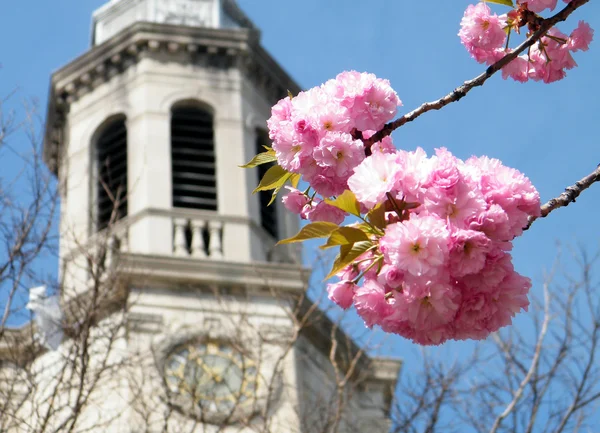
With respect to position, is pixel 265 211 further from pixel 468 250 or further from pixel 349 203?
pixel 468 250

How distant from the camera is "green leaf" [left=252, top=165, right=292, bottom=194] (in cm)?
579

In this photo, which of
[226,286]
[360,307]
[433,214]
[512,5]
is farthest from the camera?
[226,286]

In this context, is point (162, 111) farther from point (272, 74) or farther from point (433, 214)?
point (433, 214)

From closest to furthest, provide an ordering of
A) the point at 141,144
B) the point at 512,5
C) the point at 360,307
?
1. the point at 360,307
2. the point at 512,5
3. the point at 141,144

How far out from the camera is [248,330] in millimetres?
26938

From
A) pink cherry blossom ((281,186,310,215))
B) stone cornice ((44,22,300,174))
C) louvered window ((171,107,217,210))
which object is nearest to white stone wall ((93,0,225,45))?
stone cornice ((44,22,300,174))

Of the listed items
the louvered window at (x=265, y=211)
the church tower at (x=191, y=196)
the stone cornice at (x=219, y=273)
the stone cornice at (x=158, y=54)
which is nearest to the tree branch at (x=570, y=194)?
the church tower at (x=191, y=196)

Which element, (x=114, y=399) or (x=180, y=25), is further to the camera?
(x=180, y=25)

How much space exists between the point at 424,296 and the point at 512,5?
4.93 feet

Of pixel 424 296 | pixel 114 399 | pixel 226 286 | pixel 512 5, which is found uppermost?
pixel 226 286

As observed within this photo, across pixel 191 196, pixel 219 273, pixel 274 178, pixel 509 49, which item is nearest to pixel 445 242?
pixel 274 178

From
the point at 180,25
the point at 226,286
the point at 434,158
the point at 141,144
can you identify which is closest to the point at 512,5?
the point at 434,158

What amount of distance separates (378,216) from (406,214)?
98mm

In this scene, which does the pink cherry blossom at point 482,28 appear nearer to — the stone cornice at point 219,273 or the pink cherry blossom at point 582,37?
the pink cherry blossom at point 582,37
